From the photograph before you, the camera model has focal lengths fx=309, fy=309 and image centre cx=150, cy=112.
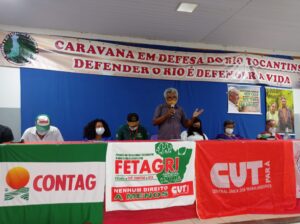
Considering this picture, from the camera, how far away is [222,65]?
22.2ft

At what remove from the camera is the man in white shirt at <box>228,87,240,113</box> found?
679 cm

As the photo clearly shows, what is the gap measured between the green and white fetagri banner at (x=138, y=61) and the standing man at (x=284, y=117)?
0.50 meters

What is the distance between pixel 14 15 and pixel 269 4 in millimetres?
4144

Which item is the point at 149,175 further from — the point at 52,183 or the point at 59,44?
the point at 59,44

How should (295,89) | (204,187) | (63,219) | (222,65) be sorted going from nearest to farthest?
(63,219)
(204,187)
(222,65)
(295,89)

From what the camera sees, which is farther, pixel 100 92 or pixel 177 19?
pixel 100 92

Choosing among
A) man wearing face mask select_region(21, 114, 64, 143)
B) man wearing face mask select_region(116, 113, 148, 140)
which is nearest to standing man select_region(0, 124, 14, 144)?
man wearing face mask select_region(21, 114, 64, 143)

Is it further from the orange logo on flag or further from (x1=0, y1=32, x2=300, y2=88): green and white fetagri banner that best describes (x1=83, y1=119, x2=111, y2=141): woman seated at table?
the orange logo on flag

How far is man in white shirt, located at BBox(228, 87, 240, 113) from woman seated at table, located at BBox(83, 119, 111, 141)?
9.98 ft

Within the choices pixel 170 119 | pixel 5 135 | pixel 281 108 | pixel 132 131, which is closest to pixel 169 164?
pixel 170 119

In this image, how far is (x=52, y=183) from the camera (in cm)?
296

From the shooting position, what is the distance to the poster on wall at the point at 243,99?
6812mm

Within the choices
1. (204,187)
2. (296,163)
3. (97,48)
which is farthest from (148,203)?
(97,48)

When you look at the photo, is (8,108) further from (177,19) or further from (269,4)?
(269,4)
